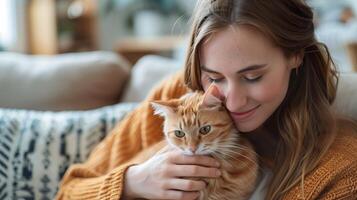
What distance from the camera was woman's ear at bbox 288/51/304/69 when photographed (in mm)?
1143

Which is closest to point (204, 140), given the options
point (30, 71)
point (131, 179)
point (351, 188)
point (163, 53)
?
point (131, 179)

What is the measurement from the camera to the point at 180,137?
Result: 115 centimetres

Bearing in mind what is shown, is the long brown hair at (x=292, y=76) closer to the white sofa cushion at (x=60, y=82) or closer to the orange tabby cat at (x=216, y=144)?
the orange tabby cat at (x=216, y=144)

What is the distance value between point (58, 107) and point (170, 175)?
811 mm

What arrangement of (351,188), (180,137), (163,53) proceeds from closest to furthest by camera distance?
1. (351,188)
2. (180,137)
3. (163,53)

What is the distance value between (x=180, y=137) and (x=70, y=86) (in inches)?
31.9

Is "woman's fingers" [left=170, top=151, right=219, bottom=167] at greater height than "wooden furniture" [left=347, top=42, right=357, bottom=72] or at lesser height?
greater

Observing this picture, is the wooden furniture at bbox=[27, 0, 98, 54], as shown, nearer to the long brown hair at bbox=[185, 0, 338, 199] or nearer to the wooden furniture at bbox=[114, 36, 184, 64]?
the wooden furniture at bbox=[114, 36, 184, 64]

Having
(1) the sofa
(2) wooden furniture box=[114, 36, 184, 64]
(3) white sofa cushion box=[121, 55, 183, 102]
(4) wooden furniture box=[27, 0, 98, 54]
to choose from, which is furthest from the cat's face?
(2) wooden furniture box=[114, 36, 184, 64]

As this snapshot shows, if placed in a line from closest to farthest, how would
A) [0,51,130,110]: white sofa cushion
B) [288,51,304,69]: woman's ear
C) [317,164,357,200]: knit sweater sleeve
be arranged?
[317,164,357,200]: knit sweater sleeve < [288,51,304,69]: woman's ear < [0,51,130,110]: white sofa cushion

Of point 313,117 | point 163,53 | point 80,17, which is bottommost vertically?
point 163,53

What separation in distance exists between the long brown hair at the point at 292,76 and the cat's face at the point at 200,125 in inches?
3.6

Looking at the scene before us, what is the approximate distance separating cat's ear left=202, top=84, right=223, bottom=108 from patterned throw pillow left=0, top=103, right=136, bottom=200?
551mm

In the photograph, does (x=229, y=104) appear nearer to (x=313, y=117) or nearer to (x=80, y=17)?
(x=313, y=117)
